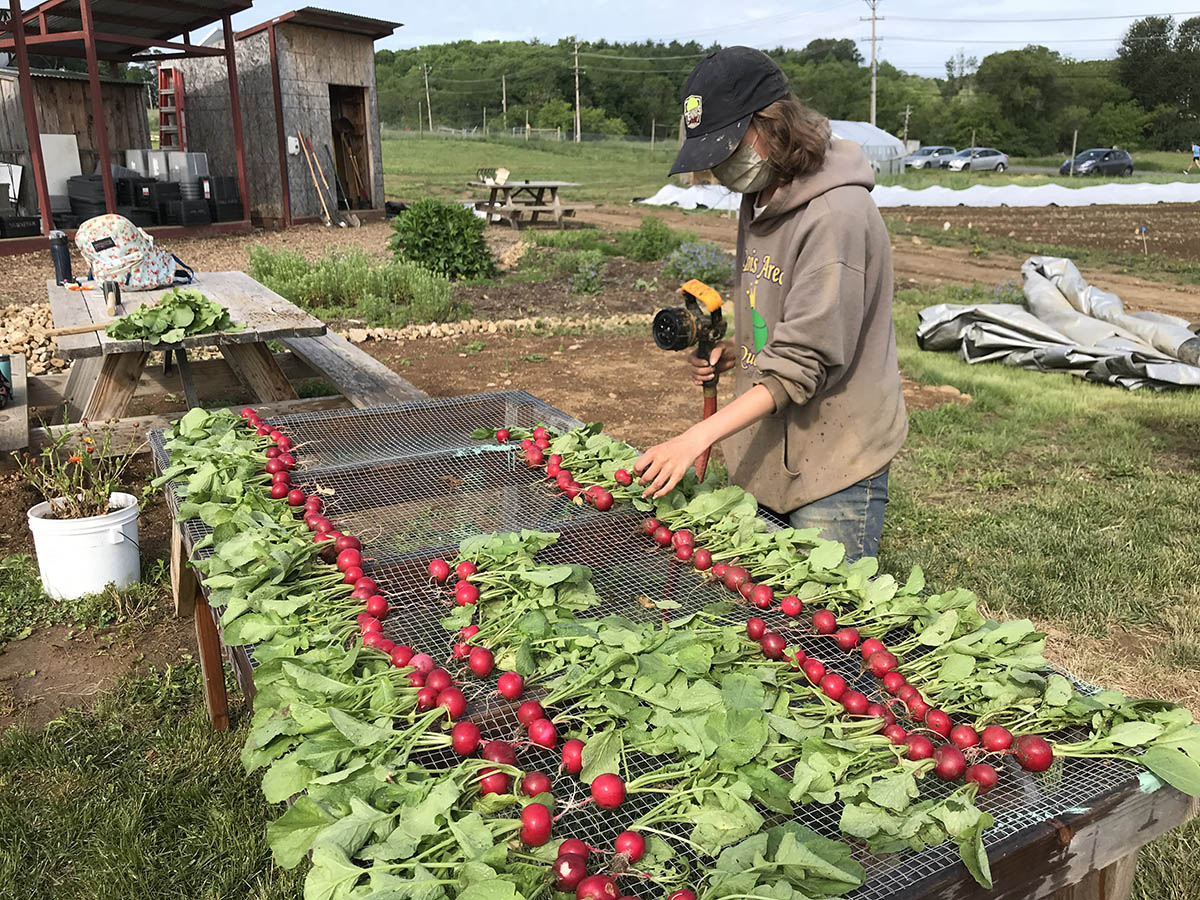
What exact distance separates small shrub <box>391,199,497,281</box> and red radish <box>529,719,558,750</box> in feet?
36.2

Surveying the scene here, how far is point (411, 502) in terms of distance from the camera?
259 centimetres

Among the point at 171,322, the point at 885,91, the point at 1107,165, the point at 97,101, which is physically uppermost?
the point at 885,91

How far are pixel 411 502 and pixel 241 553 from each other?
25.6 inches

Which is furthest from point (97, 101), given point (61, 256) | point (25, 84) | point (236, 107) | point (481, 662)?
point (481, 662)

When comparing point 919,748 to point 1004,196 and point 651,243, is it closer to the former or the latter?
point 651,243

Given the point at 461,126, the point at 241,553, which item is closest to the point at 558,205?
the point at 241,553

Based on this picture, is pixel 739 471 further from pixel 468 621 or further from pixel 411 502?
pixel 468 621

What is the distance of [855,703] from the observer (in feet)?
4.97

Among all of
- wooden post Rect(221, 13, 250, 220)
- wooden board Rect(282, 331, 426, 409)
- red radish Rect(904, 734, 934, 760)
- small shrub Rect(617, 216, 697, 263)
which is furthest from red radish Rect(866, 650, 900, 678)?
wooden post Rect(221, 13, 250, 220)

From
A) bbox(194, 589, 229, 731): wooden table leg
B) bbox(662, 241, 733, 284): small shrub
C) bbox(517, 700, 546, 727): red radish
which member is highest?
bbox(662, 241, 733, 284): small shrub

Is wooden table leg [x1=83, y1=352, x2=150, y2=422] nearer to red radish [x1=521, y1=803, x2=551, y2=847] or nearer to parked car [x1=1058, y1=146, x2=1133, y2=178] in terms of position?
red radish [x1=521, y1=803, x2=551, y2=847]

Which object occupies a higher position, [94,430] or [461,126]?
[461,126]

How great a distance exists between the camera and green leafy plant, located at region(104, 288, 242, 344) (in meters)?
5.05

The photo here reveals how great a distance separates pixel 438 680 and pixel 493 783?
0.27 metres
